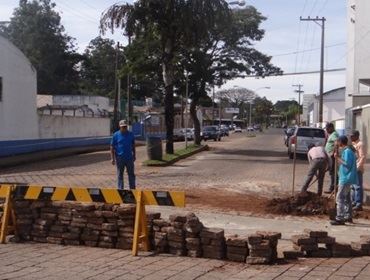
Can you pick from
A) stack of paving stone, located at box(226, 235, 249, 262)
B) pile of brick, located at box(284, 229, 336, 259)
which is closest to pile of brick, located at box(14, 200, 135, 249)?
stack of paving stone, located at box(226, 235, 249, 262)

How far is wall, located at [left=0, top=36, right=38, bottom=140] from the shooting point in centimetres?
3086

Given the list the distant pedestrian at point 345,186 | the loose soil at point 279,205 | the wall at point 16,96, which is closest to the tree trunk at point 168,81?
the wall at point 16,96

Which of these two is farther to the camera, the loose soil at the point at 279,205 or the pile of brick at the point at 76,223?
the loose soil at the point at 279,205

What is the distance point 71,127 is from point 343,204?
1167 inches

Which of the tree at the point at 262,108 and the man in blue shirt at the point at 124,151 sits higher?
the tree at the point at 262,108

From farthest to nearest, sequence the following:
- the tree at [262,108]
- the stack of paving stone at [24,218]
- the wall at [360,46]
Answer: the tree at [262,108], the wall at [360,46], the stack of paving stone at [24,218]

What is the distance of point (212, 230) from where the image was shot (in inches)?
349

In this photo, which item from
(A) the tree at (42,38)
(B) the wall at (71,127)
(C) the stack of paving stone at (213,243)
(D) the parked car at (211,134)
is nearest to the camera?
(C) the stack of paving stone at (213,243)

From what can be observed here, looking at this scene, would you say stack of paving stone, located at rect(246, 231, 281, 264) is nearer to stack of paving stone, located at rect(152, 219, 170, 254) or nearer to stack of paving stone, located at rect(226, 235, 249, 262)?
stack of paving stone, located at rect(226, 235, 249, 262)

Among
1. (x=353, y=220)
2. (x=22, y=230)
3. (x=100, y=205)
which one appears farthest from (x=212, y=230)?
(x=353, y=220)

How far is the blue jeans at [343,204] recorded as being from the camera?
11.6 meters

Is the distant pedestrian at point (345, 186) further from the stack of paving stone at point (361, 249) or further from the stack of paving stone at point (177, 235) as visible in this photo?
the stack of paving stone at point (177, 235)

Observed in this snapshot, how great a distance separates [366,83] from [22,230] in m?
40.4

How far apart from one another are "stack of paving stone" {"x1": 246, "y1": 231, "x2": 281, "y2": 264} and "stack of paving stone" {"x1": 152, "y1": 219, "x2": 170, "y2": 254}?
1.30 metres
